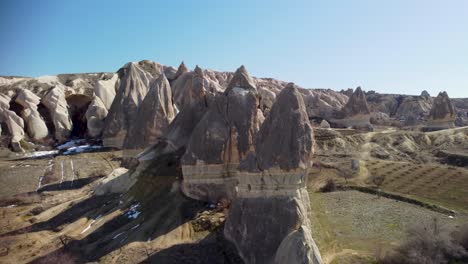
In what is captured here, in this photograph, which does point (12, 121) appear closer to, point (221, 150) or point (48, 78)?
point (48, 78)

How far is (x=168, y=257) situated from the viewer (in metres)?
17.6

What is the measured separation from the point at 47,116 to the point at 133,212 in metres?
41.5

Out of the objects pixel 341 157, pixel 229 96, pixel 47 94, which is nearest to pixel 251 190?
pixel 229 96

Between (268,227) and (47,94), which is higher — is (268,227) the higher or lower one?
the lower one

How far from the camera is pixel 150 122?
116ft

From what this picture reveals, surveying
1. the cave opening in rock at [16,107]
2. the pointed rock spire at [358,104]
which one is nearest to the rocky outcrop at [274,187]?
the cave opening in rock at [16,107]

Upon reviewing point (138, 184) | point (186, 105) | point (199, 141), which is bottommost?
point (138, 184)

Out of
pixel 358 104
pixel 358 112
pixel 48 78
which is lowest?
pixel 358 112

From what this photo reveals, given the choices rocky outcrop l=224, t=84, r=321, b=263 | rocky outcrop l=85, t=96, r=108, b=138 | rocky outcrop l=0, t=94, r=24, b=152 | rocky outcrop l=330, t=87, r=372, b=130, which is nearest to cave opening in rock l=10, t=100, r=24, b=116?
rocky outcrop l=0, t=94, r=24, b=152

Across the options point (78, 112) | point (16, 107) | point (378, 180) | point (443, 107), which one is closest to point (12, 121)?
point (16, 107)

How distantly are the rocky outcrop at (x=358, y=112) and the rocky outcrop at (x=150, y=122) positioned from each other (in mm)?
42769

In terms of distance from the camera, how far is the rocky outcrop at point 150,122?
34781mm

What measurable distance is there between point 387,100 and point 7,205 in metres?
121

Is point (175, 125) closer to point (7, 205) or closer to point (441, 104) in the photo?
point (7, 205)
